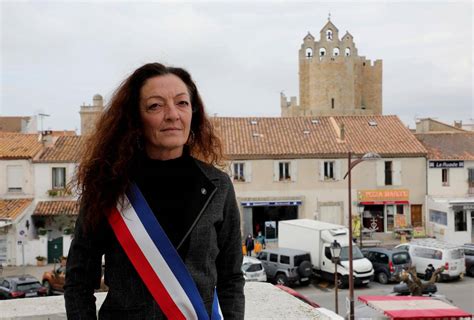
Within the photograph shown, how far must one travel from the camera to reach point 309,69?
53.7 m

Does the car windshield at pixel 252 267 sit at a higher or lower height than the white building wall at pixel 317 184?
lower

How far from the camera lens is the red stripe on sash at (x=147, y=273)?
6.47 ft

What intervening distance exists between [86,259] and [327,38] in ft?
173

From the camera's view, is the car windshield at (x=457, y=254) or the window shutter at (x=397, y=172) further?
the window shutter at (x=397, y=172)

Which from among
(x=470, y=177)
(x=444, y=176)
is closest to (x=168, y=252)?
(x=444, y=176)

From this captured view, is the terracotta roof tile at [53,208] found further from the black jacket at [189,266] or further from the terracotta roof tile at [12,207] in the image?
the black jacket at [189,266]

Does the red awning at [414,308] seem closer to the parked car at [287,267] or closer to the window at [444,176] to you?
the parked car at [287,267]

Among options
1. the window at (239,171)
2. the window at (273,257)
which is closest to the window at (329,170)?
the window at (239,171)

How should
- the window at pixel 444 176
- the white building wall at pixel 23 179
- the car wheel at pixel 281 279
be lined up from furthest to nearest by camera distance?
the window at pixel 444 176
the white building wall at pixel 23 179
the car wheel at pixel 281 279

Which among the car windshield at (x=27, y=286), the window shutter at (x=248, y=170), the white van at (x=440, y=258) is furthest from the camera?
the window shutter at (x=248, y=170)

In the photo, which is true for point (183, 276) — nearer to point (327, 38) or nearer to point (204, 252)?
point (204, 252)

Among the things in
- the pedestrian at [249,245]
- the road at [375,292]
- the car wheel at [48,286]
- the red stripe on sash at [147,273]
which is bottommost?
the road at [375,292]

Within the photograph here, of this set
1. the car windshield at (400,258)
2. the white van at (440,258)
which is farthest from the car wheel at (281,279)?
the white van at (440,258)

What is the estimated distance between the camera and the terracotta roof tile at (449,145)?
2416 cm
